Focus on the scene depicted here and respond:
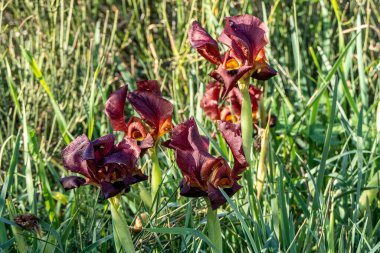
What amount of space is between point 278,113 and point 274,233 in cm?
107

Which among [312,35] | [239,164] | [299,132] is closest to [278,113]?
[299,132]

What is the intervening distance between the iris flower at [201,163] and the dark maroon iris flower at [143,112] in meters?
0.23

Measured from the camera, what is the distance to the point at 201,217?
200 centimetres

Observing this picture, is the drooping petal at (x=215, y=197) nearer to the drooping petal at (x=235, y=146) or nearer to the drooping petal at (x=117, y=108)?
the drooping petal at (x=235, y=146)

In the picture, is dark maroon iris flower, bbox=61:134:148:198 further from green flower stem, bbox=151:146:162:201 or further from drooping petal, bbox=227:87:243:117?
drooping petal, bbox=227:87:243:117

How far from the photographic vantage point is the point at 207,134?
1676 millimetres

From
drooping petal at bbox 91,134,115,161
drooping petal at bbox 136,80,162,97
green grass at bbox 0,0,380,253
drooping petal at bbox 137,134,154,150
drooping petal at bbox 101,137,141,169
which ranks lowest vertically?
green grass at bbox 0,0,380,253

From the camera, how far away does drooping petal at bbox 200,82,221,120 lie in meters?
2.29

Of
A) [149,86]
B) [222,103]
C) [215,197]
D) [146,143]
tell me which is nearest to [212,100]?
Result: [222,103]

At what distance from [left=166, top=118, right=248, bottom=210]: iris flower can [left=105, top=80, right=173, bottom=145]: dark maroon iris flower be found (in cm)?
23

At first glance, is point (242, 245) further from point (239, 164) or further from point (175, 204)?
point (239, 164)

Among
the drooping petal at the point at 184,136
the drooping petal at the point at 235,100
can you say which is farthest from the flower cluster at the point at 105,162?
the drooping petal at the point at 235,100

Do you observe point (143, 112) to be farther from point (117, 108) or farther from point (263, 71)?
point (263, 71)

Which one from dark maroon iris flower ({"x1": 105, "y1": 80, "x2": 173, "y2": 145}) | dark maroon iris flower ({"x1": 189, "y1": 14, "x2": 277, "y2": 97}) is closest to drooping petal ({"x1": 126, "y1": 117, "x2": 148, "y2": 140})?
dark maroon iris flower ({"x1": 105, "y1": 80, "x2": 173, "y2": 145})
